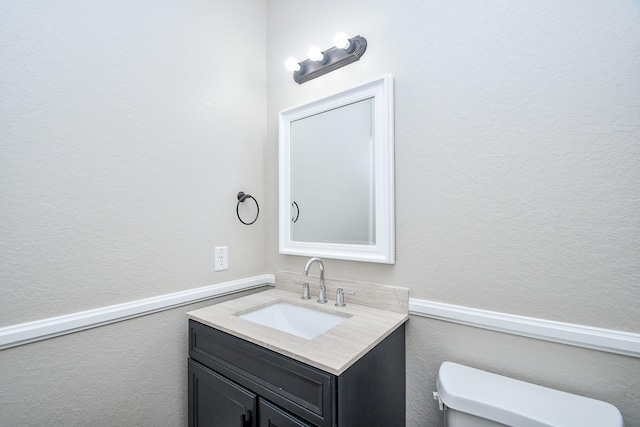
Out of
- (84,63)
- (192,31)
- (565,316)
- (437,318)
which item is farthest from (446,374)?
(192,31)

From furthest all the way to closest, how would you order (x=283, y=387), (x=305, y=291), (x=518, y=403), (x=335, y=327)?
(x=305, y=291), (x=335, y=327), (x=283, y=387), (x=518, y=403)

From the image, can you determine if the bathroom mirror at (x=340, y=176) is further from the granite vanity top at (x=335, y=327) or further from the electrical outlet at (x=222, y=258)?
the electrical outlet at (x=222, y=258)

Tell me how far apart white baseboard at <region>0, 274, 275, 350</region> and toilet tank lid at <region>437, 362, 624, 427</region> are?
106 centimetres

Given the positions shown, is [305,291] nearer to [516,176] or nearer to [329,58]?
[516,176]

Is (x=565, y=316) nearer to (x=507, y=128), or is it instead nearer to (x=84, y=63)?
(x=507, y=128)

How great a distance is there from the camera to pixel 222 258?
1452 mm

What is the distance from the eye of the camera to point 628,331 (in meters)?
0.80

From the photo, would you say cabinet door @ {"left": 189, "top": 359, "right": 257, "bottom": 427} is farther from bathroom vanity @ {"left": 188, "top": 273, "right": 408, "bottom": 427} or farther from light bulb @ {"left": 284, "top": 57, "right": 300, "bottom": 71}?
light bulb @ {"left": 284, "top": 57, "right": 300, "bottom": 71}

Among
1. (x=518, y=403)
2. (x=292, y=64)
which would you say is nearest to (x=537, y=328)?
(x=518, y=403)

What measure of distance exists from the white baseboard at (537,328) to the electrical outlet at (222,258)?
3.06 ft

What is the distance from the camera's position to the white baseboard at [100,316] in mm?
897

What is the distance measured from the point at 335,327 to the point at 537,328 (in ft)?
2.15

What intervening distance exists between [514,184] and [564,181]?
13cm

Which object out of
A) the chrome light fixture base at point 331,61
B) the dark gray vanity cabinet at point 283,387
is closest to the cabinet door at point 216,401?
the dark gray vanity cabinet at point 283,387
